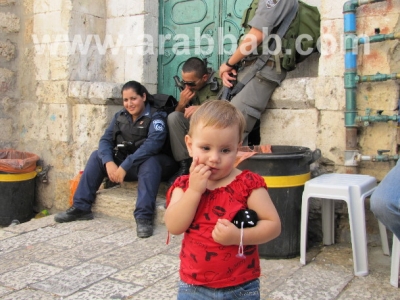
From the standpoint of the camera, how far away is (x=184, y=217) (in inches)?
67.0

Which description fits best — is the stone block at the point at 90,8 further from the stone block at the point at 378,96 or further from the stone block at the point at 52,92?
the stone block at the point at 378,96

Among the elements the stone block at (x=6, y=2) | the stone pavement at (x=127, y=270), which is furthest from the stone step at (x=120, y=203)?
the stone block at (x=6, y=2)

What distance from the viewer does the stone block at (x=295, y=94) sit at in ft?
12.4

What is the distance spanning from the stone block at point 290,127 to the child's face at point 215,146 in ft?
7.27

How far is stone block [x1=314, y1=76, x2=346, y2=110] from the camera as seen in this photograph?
3615 mm

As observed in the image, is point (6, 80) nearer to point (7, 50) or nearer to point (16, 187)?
point (7, 50)

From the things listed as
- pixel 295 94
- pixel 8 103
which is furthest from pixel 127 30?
pixel 295 94

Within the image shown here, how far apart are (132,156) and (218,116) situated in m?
2.59

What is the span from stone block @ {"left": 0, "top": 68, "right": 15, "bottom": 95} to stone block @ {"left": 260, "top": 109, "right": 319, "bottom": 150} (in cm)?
316

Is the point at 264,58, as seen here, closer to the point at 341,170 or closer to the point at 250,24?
the point at 250,24

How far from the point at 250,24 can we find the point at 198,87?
94 cm

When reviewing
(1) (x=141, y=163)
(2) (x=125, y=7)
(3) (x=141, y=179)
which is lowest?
(3) (x=141, y=179)

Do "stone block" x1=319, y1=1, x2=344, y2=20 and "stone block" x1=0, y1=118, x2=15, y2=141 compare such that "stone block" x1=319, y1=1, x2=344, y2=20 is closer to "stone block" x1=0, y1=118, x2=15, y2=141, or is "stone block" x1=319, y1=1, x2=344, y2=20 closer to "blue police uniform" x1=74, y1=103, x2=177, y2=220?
"blue police uniform" x1=74, y1=103, x2=177, y2=220

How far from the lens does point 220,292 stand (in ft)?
5.72
